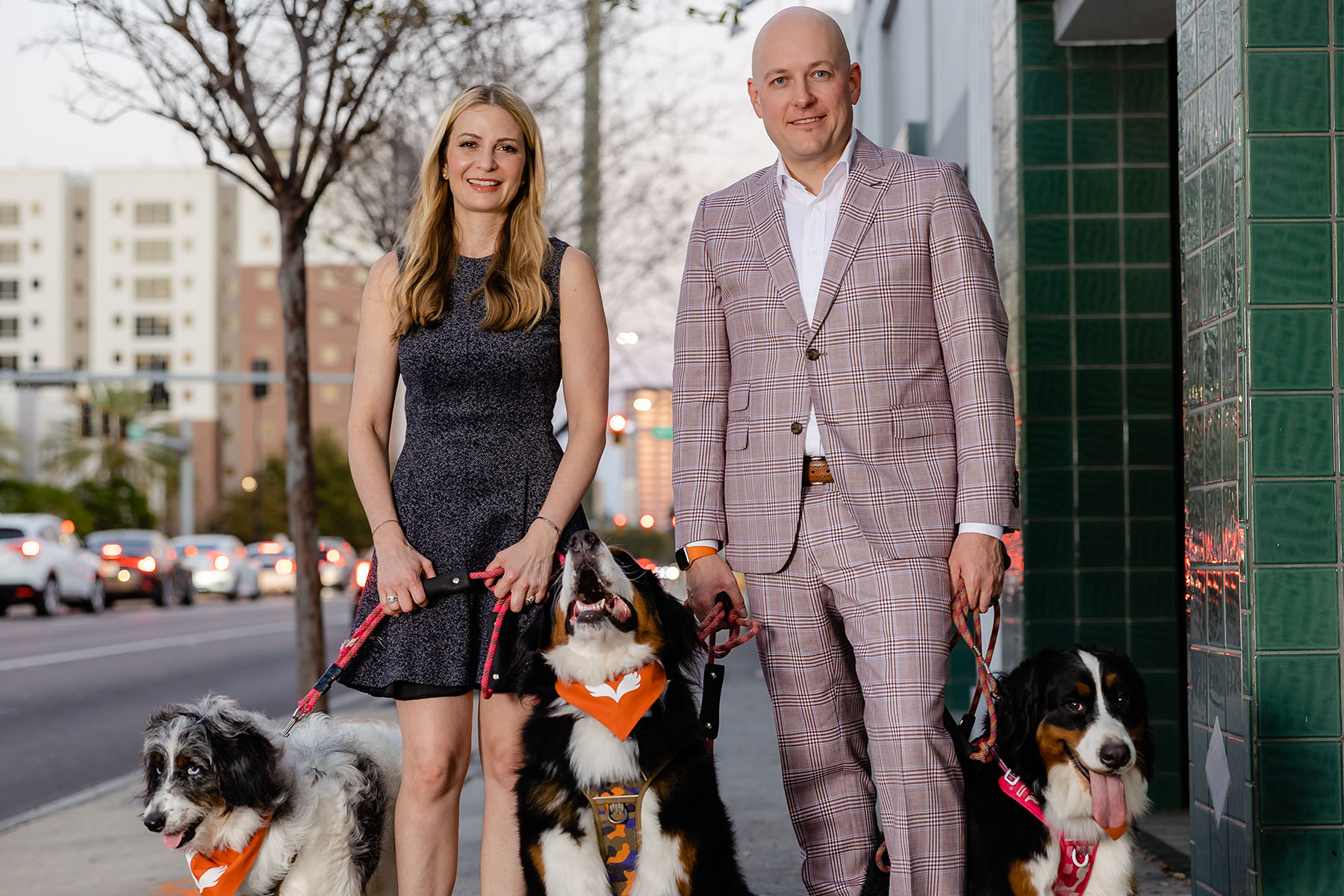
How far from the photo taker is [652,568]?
3676mm

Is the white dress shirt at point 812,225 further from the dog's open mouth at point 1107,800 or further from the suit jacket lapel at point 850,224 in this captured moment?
the dog's open mouth at point 1107,800

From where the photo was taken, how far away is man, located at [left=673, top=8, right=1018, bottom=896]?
337cm

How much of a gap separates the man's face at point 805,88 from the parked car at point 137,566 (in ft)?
82.5

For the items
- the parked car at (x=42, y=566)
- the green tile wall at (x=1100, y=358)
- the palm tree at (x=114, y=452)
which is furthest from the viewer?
the palm tree at (x=114, y=452)

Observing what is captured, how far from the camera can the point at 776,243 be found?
3.62m

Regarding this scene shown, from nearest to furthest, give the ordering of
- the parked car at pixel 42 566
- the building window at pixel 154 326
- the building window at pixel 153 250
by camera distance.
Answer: the parked car at pixel 42 566, the building window at pixel 154 326, the building window at pixel 153 250

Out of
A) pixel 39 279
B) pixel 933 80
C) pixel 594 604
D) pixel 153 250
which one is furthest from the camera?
pixel 153 250

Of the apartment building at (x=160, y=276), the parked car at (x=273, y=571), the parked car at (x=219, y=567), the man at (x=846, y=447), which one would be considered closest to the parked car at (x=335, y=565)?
the parked car at (x=273, y=571)

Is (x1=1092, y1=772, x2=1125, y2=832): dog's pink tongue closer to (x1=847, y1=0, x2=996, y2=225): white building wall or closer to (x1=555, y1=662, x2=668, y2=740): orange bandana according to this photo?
(x1=555, y1=662, x2=668, y2=740): orange bandana

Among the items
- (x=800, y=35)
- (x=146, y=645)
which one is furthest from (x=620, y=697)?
(x=146, y=645)

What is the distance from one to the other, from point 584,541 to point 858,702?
36.3 inches

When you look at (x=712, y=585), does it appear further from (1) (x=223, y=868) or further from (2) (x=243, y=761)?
(1) (x=223, y=868)

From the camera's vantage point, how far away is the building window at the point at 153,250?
89.2 meters

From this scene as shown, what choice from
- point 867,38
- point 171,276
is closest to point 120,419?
point 867,38
